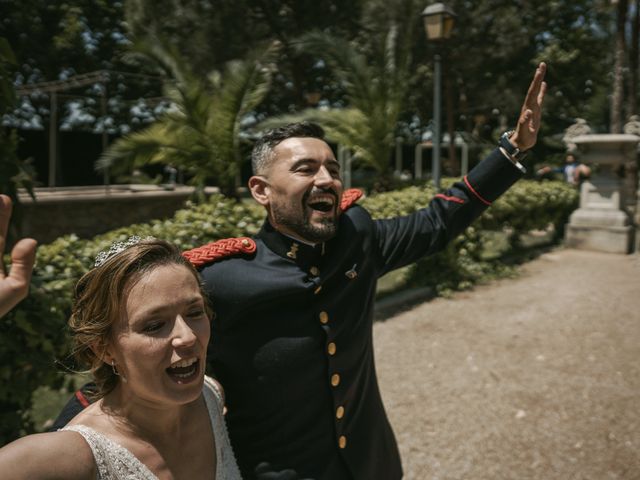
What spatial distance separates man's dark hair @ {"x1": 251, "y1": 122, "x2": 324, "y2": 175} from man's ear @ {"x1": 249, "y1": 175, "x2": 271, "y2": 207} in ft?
0.08

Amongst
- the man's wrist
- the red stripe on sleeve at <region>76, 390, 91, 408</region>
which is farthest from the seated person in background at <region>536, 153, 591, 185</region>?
the red stripe on sleeve at <region>76, 390, 91, 408</region>

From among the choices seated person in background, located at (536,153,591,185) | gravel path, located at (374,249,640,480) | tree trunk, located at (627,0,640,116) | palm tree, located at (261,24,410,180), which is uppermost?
tree trunk, located at (627,0,640,116)

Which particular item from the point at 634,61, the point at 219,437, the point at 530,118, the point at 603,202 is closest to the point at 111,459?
the point at 219,437

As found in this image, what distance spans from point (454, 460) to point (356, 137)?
828 cm

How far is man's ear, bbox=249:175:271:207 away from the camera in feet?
6.46

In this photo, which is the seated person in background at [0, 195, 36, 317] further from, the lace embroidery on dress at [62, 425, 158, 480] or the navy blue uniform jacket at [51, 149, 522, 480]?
the navy blue uniform jacket at [51, 149, 522, 480]

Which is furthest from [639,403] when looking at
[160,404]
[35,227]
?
[35,227]

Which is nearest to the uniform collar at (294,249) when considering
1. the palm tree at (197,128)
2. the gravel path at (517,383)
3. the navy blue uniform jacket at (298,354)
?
the navy blue uniform jacket at (298,354)

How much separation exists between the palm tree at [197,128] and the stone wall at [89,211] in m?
3.61

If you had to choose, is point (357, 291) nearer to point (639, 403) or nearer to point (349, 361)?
point (349, 361)

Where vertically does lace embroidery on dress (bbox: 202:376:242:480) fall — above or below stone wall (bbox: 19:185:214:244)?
above

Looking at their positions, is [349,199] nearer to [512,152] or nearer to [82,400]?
[512,152]

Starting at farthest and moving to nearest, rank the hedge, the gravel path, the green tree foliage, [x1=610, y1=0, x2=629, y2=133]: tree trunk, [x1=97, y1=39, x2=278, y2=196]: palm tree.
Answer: the green tree foliage < [x1=610, y1=0, x2=629, y2=133]: tree trunk < [x1=97, y1=39, x2=278, y2=196]: palm tree < the gravel path < the hedge

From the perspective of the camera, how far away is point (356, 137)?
1139cm
